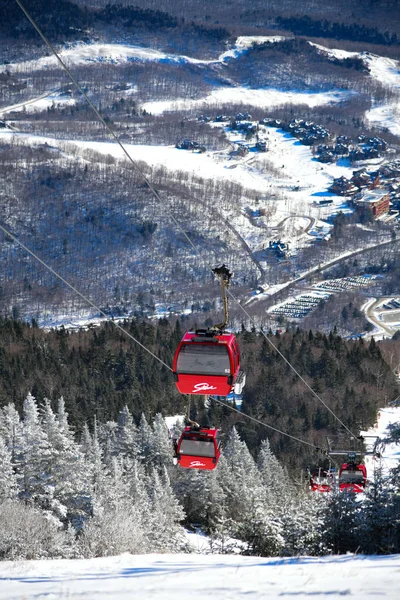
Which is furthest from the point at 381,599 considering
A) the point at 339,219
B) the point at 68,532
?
the point at 339,219

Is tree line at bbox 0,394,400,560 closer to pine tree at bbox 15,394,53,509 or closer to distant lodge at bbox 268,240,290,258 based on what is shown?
pine tree at bbox 15,394,53,509

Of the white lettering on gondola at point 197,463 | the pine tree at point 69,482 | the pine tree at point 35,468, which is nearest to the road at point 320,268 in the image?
the pine tree at point 69,482

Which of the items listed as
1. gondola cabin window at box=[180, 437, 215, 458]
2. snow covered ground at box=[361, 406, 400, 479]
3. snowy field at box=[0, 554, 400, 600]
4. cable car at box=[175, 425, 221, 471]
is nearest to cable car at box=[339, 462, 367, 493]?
cable car at box=[175, 425, 221, 471]

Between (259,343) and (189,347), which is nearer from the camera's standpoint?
(189,347)

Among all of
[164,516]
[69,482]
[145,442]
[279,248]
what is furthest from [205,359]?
[279,248]

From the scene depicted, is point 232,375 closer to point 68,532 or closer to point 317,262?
point 68,532
